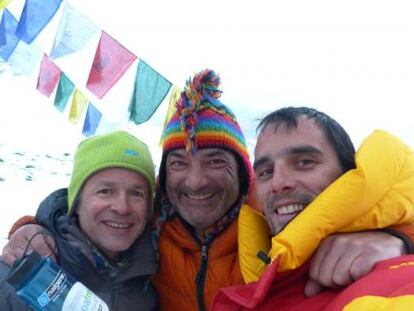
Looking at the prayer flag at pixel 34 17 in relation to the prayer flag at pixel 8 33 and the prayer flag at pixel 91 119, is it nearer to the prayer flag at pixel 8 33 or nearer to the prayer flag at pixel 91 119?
the prayer flag at pixel 8 33

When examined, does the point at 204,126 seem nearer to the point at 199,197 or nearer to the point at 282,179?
the point at 199,197

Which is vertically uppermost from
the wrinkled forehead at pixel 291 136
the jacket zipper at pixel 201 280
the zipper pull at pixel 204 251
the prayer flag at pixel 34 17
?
the prayer flag at pixel 34 17

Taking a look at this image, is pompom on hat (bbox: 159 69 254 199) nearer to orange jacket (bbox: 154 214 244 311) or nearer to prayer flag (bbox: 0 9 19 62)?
orange jacket (bbox: 154 214 244 311)

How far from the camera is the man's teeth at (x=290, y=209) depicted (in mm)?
1733

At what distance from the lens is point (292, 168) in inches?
70.4

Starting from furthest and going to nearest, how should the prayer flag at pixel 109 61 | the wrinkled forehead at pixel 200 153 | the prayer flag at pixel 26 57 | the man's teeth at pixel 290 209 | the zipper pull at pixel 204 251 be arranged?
1. the prayer flag at pixel 26 57
2. the prayer flag at pixel 109 61
3. the wrinkled forehead at pixel 200 153
4. the zipper pull at pixel 204 251
5. the man's teeth at pixel 290 209

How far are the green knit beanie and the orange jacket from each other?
0.30 meters

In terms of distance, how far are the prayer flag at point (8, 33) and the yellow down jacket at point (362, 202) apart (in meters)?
5.59

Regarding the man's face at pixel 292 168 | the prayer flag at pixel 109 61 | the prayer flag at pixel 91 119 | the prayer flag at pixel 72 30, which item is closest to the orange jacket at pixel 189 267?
the man's face at pixel 292 168

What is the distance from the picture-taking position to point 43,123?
77.0 ft

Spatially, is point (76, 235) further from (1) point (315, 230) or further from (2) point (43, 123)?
(2) point (43, 123)

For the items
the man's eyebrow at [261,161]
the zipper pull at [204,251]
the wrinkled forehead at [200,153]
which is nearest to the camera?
the man's eyebrow at [261,161]

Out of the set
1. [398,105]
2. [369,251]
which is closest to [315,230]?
[369,251]

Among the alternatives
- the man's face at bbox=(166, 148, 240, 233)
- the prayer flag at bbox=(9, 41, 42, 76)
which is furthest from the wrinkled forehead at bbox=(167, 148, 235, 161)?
the prayer flag at bbox=(9, 41, 42, 76)
